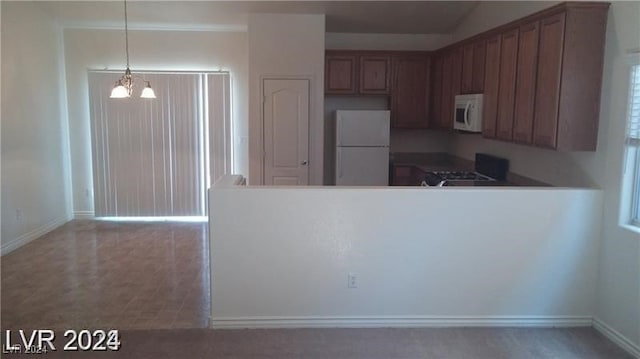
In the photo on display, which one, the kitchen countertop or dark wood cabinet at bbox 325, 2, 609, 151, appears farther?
the kitchen countertop

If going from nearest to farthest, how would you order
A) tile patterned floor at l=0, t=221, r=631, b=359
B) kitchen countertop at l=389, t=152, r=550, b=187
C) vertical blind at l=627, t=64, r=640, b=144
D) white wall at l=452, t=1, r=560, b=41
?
1. vertical blind at l=627, t=64, r=640, b=144
2. tile patterned floor at l=0, t=221, r=631, b=359
3. white wall at l=452, t=1, r=560, b=41
4. kitchen countertop at l=389, t=152, r=550, b=187

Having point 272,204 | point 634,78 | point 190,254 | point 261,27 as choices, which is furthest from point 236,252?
point 261,27

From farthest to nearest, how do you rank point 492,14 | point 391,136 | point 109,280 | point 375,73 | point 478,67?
1. point 391,136
2. point 375,73
3. point 492,14
4. point 478,67
5. point 109,280

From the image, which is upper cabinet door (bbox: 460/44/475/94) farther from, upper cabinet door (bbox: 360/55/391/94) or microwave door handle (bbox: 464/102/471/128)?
upper cabinet door (bbox: 360/55/391/94)

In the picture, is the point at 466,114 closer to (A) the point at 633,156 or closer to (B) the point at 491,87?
(B) the point at 491,87

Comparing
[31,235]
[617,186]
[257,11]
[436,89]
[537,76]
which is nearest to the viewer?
[617,186]

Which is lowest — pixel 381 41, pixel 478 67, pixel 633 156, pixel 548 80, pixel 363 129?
pixel 633 156

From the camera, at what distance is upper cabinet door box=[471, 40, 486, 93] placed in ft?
16.4

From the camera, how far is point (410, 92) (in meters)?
6.73

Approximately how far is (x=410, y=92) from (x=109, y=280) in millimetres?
4385

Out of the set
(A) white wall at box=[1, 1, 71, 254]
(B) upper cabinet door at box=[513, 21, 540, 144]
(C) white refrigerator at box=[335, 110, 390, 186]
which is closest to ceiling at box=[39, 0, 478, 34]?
(A) white wall at box=[1, 1, 71, 254]

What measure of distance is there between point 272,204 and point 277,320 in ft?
2.96

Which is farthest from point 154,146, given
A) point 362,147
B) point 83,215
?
point 362,147

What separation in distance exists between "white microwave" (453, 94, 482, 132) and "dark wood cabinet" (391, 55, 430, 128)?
3.42 ft
